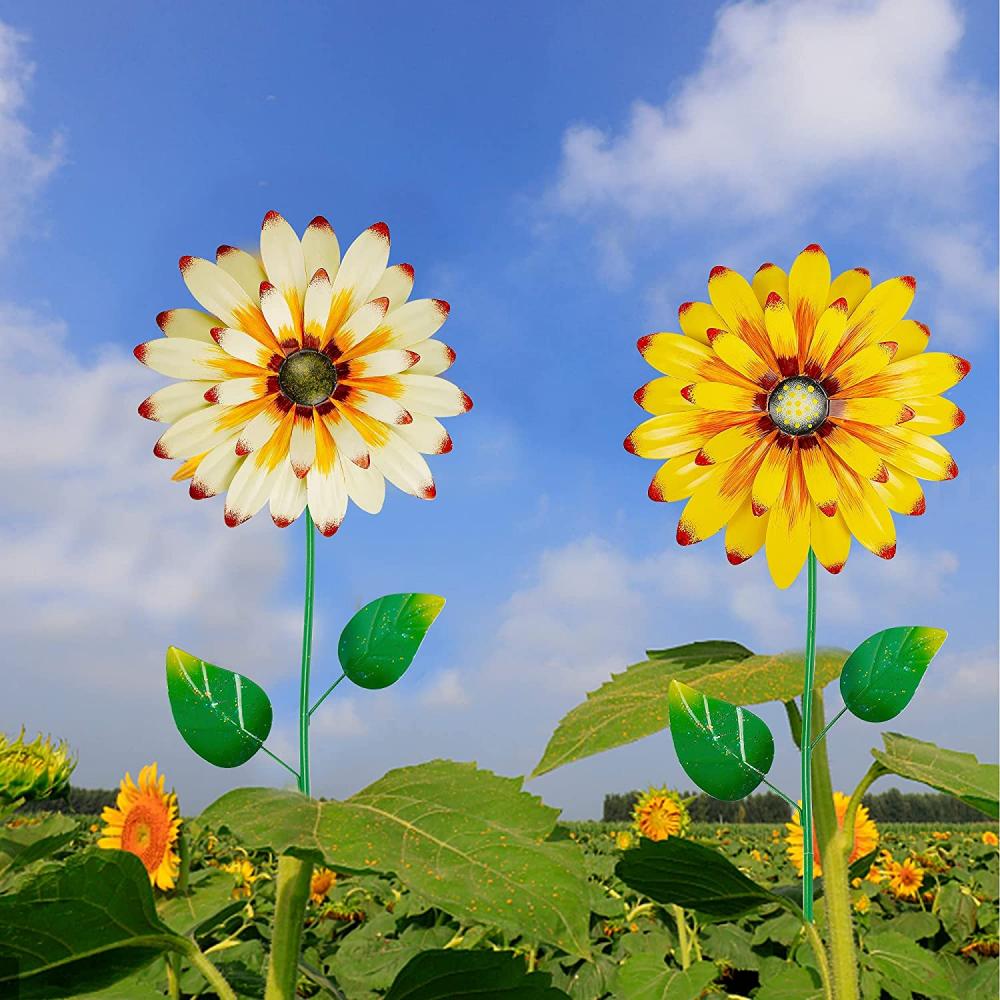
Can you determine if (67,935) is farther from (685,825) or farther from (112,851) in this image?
(685,825)

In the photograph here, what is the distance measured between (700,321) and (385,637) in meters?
0.54

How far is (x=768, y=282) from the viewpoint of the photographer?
1231 millimetres

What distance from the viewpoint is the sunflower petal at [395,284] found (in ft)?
3.90

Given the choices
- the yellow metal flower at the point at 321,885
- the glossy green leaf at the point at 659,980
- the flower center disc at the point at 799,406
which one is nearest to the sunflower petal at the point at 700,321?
the flower center disc at the point at 799,406

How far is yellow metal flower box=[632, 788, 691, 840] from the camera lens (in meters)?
3.10

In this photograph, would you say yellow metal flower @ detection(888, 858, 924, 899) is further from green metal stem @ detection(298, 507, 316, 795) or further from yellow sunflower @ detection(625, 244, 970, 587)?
green metal stem @ detection(298, 507, 316, 795)

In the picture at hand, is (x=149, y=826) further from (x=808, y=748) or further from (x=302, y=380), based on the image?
(x=808, y=748)

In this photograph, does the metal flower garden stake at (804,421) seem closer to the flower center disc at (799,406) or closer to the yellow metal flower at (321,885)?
the flower center disc at (799,406)

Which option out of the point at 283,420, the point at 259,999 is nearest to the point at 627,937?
the point at 259,999

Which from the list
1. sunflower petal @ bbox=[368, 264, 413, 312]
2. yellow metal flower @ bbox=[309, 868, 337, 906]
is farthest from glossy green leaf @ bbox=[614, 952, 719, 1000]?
yellow metal flower @ bbox=[309, 868, 337, 906]

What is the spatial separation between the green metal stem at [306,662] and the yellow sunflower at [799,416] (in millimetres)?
394

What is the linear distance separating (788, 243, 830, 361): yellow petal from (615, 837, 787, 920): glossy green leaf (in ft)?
2.01

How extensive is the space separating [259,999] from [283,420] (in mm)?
812

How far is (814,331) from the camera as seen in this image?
1197mm
